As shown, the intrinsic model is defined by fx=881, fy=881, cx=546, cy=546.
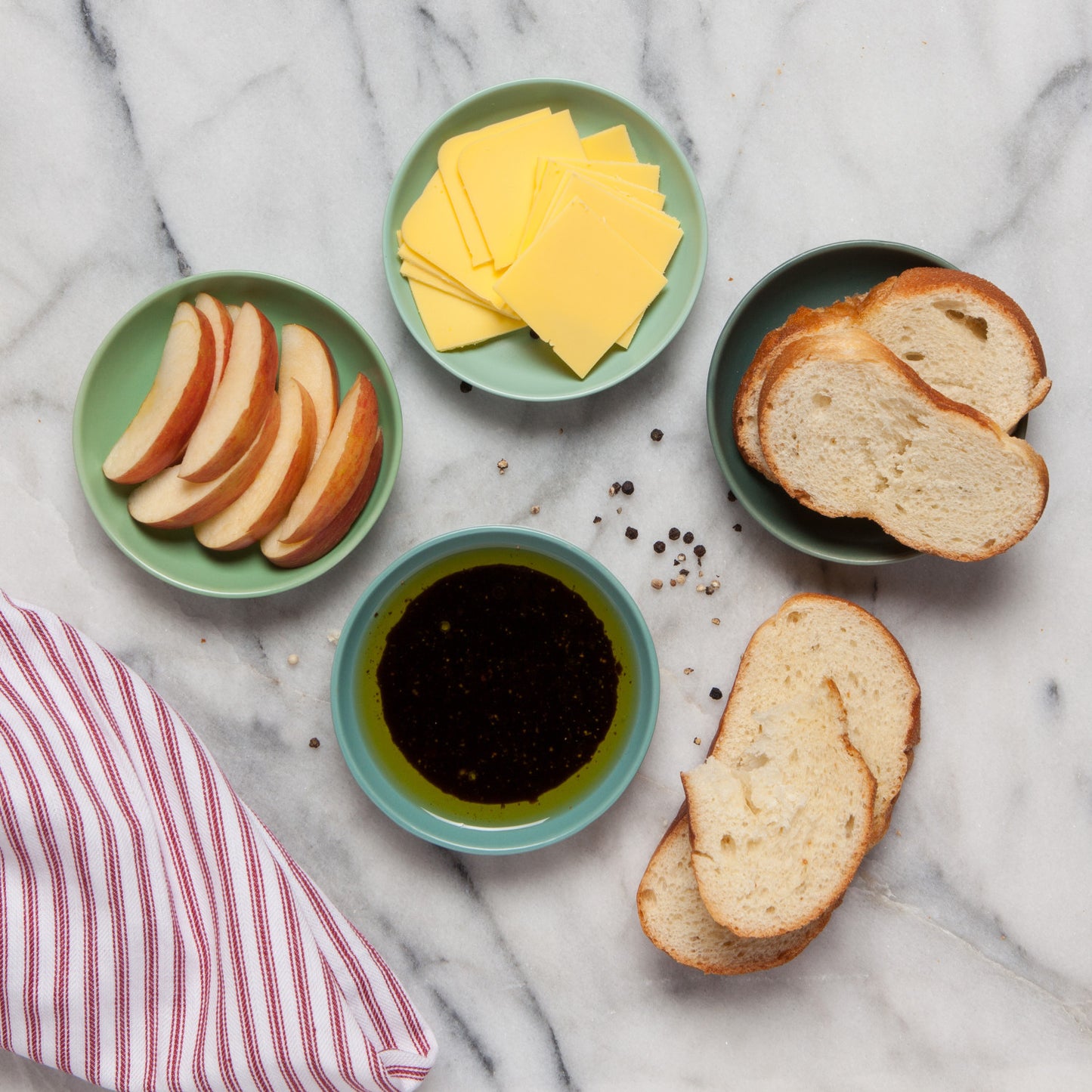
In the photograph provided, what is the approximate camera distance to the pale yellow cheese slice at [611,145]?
57.3 inches

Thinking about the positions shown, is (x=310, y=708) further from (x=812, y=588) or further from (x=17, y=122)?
(x=17, y=122)

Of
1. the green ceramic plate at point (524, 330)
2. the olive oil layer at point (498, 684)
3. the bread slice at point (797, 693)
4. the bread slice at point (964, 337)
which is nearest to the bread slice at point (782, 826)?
the bread slice at point (797, 693)

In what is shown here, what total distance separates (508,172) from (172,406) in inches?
25.8

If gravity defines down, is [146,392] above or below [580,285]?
below

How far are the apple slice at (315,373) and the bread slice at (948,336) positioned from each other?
2.21ft

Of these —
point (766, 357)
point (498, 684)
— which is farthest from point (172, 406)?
point (766, 357)

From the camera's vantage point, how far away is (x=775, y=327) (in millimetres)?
1518

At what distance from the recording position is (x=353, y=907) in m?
1.55

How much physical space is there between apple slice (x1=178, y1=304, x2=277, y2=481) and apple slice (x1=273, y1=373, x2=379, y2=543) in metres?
0.11

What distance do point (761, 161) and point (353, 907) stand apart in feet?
4.90

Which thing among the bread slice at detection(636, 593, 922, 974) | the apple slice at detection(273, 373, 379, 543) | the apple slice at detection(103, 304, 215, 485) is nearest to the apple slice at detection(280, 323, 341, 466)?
the apple slice at detection(273, 373, 379, 543)

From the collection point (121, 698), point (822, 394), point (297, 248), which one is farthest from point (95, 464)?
point (822, 394)

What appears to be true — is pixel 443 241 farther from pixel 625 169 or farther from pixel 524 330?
pixel 625 169

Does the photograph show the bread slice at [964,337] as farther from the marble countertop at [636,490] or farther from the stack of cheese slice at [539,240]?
the stack of cheese slice at [539,240]
